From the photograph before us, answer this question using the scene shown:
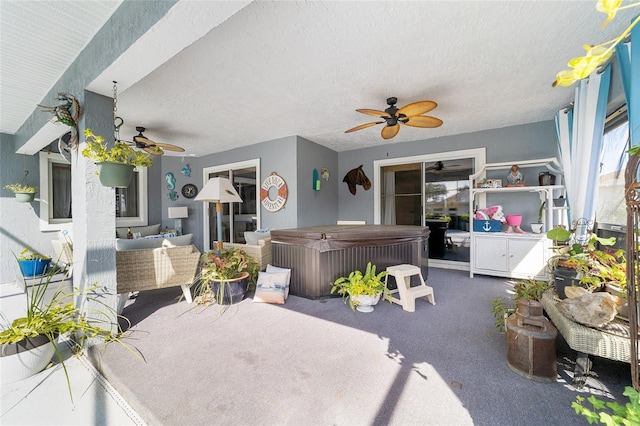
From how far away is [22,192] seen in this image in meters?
4.03

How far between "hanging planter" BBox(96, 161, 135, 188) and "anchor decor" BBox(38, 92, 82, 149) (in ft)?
1.52

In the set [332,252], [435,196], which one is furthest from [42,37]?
[435,196]

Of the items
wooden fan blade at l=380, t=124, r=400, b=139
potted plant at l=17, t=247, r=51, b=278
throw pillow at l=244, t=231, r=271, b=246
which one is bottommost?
potted plant at l=17, t=247, r=51, b=278

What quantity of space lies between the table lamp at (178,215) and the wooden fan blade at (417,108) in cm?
529

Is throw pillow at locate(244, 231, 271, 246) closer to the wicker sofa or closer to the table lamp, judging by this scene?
the wicker sofa

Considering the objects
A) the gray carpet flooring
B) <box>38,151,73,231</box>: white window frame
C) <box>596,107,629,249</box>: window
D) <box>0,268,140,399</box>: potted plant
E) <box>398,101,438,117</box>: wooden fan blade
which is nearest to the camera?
the gray carpet flooring

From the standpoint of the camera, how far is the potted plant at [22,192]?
4023 mm

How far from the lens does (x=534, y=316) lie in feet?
5.53

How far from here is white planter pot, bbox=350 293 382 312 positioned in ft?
8.86

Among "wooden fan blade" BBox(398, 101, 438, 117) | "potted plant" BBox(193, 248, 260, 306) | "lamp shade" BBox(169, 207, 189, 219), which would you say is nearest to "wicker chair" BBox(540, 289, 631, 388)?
"wooden fan blade" BBox(398, 101, 438, 117)

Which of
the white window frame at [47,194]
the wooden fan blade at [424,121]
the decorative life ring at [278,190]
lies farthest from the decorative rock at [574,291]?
the white window frame at [47,194]

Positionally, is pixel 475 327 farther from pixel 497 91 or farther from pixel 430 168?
pixel 430 168

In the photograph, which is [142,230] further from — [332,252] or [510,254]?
[510,254]

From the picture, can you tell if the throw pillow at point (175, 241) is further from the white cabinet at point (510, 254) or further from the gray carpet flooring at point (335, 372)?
the white cabinet at point (510, 254)
